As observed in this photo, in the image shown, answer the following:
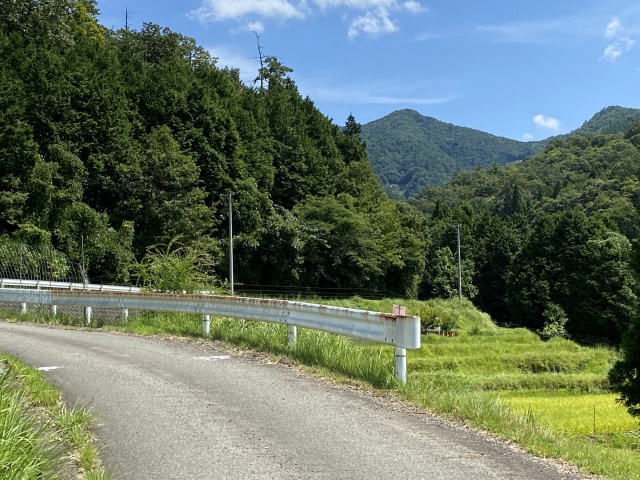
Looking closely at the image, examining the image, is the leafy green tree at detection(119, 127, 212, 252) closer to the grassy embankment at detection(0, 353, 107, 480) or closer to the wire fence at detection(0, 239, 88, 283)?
the wire fence at detection(0, 239, 88, 283)

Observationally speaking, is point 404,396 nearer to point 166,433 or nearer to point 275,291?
point 166,433

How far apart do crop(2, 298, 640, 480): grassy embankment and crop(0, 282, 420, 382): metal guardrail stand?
369 millimetres

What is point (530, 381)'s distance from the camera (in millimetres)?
29188

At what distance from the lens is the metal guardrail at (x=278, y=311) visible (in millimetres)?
7371

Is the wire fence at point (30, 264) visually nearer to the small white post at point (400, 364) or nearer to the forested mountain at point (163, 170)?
the forested mountain at point (163, 170)

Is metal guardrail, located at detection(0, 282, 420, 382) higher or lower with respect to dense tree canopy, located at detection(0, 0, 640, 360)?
lower

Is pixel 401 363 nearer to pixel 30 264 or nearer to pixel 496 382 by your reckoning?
pixel 496 382

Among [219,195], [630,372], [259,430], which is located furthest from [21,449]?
[219,195]

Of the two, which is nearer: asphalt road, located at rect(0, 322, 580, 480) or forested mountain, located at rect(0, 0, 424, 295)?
asphalt road, located at rect(0, 322, 580, 480)

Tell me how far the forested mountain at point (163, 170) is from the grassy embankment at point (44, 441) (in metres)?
22.2

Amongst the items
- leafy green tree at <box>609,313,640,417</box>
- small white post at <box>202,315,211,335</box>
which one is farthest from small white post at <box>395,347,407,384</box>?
leafy green tree at <box>609,313,640,417</box>

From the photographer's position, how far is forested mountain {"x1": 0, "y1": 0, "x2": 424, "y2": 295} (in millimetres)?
37969

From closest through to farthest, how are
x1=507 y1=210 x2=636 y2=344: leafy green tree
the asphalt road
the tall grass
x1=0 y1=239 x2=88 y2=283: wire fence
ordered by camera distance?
the tall grass
the asphalt road
x1=0 y1=239 x2=88 y2=283: wire fence
x1=507 y1=210 x2=636 y2=344: leafy green tree

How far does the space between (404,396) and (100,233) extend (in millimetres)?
34763
